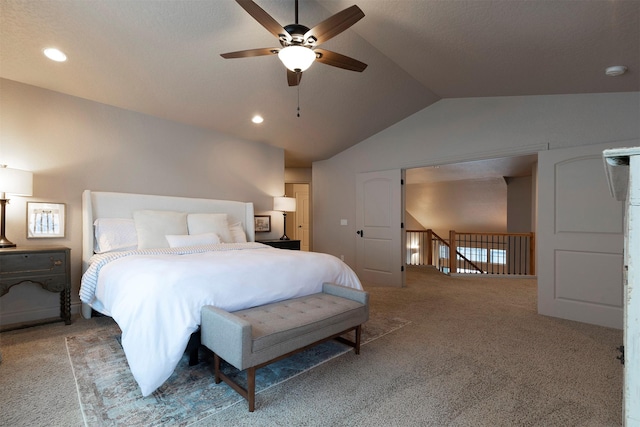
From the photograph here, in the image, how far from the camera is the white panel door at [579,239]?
3168mm

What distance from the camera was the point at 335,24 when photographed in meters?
1.98

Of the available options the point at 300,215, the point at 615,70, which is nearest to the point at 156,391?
the point at 615,70

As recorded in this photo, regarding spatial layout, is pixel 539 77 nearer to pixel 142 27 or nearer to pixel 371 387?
pixel 371 387

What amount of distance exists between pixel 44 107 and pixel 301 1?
2865 millimetres

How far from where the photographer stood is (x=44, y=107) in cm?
323

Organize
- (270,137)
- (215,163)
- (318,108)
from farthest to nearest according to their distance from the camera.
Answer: (270,137) → (215,163) → (318,108)

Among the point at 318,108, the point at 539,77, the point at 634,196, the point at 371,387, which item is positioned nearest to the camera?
the point at 634,196

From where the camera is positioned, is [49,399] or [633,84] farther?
[633,84]

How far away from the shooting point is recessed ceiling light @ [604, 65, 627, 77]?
2.65m

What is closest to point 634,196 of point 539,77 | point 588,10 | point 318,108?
point 588,10

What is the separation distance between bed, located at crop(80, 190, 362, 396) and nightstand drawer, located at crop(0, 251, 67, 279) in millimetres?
324

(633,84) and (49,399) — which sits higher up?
(633,84)

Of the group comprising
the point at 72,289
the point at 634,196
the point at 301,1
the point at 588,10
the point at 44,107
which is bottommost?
the point at 72,289

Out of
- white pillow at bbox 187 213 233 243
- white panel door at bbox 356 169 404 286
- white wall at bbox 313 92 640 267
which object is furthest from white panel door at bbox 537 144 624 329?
white pillow at bbox 187 213 233 243
